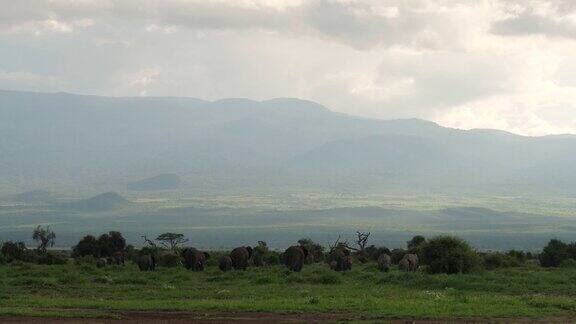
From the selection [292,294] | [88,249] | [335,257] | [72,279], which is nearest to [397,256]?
[335,257]

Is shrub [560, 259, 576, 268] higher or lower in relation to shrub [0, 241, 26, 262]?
lower

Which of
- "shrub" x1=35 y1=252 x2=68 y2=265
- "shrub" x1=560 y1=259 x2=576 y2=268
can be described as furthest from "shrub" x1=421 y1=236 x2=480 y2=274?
"shrub" x1=35 y1=252 x2=68 y2=265

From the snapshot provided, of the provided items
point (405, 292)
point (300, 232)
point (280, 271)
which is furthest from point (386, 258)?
point (300, 232)

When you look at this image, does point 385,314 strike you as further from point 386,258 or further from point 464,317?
point 386,258

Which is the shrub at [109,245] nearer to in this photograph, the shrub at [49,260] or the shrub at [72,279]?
the shrub at [49,260]

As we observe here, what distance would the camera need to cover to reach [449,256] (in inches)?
1540

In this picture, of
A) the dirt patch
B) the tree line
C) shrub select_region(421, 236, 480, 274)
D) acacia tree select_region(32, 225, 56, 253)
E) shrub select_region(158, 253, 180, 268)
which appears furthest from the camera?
acacia tree select_region(32, 225, 56, 253)

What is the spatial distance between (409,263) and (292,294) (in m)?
13.5

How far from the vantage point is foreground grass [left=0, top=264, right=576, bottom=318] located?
24109 mm

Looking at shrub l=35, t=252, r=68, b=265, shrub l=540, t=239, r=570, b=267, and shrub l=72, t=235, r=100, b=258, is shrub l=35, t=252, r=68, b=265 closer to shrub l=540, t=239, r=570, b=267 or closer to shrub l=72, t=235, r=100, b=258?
shrub l=72, t=235, r=100, b=258

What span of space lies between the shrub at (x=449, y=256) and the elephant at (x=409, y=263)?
1134mm

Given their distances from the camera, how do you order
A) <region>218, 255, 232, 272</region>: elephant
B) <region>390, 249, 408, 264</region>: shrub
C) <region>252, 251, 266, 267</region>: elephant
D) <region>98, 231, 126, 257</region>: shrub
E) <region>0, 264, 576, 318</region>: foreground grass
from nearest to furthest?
<region>0, 264, 576, 318</region>: foreground grass → <region>218, 255, 232, 272</region>: elephant → <region>252, 251, 266, 267</region>: elephant → <region>390, 249, 408, 264</region>: shrub → <region>98, 231, 126, 257</region>: shrub

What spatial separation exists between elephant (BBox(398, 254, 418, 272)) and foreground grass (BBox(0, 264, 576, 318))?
2963 mm

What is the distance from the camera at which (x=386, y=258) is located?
42.9m
